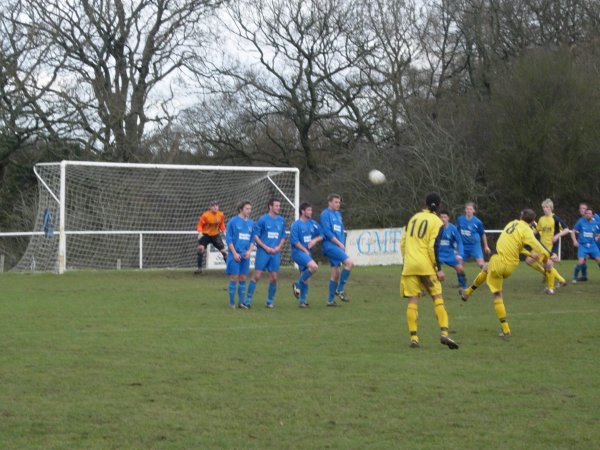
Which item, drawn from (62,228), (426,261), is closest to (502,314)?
(426,261)

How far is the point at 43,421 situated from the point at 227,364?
316 centimetres

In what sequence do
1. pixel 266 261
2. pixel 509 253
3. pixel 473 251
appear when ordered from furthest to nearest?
pixel 473 251 < pixel 266 261 < pixel 509 253

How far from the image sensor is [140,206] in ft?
99.3

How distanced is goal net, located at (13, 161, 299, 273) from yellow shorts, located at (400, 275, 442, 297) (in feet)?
50.6

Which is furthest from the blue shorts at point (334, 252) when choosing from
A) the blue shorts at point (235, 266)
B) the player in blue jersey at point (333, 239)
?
the blue shorts at point (235, 266)

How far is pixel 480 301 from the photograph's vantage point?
18.3 metres

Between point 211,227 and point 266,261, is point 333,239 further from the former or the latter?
point 211,227

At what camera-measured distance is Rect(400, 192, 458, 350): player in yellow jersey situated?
1173 centimetres

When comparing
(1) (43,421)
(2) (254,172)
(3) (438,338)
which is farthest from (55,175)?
(1) (43,421)

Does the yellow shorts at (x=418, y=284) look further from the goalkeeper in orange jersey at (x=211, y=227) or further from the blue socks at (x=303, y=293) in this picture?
the goalkeeper in orange jersey at (x=211, y=227)

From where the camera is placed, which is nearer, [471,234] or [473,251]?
[471,234]

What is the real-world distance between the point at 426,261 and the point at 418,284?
0.34m

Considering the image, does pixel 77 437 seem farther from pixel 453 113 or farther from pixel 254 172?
pixel 453 113

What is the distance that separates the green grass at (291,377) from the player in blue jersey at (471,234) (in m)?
3.65
